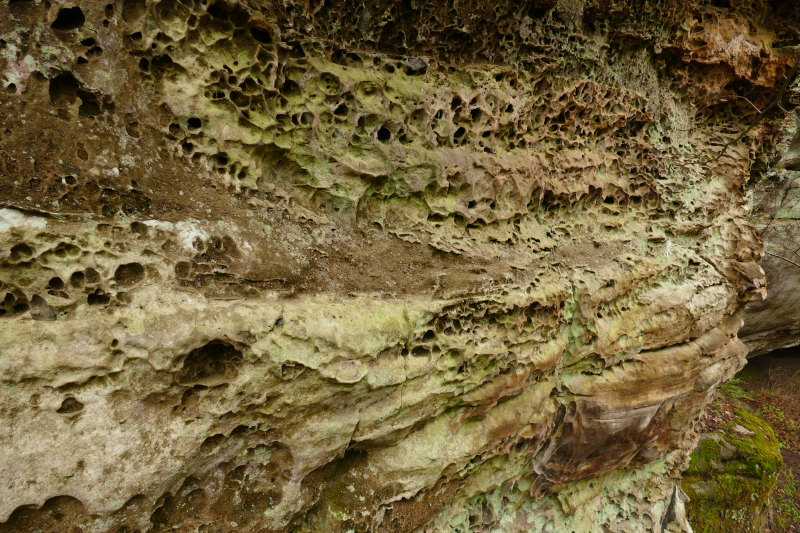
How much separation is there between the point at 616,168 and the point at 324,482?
3827 mm

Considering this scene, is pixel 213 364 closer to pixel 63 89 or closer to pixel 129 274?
pixel 129 274

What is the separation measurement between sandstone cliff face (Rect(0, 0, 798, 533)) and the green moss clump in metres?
0.96

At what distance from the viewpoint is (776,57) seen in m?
4.99

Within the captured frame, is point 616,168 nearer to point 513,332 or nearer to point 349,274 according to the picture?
point 513,332

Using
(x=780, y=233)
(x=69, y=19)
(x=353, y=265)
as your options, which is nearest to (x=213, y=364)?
(x=353, y=265)

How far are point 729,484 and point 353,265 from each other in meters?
5.82

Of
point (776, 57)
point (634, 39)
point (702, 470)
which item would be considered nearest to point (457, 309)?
point (634, 39)

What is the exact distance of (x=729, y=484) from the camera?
5352 mm

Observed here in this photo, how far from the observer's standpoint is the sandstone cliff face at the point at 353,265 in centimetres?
191

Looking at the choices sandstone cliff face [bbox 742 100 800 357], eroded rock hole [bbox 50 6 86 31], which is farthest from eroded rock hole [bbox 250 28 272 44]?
sandstone cliff face [bbox 742 100 800 357]

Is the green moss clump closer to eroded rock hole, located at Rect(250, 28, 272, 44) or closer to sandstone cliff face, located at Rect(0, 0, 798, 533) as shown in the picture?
sandstone cliff face, located at Rect(0, 0, 798, 533)

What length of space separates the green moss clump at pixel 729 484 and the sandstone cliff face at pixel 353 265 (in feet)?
3.15

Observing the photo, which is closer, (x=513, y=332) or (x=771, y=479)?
(x=513, y=332)

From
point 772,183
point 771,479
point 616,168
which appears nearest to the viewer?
point 616,168
